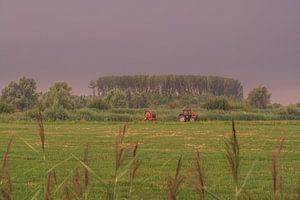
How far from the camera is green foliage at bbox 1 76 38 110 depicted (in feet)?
317

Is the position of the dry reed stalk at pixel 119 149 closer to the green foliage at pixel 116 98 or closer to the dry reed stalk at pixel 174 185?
the dry reed stalk at pixel 174 185

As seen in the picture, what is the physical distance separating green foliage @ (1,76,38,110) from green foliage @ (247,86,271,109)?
138ft

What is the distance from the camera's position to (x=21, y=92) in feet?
327

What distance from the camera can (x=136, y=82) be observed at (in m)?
133

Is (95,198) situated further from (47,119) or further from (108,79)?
(108,79)

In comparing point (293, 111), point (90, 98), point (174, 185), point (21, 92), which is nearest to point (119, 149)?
point (174, 185)

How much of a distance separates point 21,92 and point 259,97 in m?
46.2

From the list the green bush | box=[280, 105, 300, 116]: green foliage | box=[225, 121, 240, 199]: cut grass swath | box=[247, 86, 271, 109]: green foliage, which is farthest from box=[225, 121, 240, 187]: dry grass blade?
box=[247, 86, 271, 109]: green foliage

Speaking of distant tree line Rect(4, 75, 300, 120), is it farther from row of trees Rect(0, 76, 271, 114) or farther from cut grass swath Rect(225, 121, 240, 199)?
cut grass swath Rect(225, 121, 240, 199)

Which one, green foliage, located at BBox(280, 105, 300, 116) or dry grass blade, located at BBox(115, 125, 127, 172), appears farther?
green foliage, located at BBox(280, 105, 300, 116)

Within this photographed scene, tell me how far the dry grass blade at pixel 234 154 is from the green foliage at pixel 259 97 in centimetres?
10944

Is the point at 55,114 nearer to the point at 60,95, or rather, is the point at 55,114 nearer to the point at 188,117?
the point at 188,117

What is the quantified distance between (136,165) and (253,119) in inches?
2295

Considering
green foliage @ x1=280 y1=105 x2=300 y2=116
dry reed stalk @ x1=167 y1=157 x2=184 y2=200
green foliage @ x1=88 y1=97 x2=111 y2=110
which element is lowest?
dry reed stalk @ x1=167 y1=157 x2=184 y2=200
